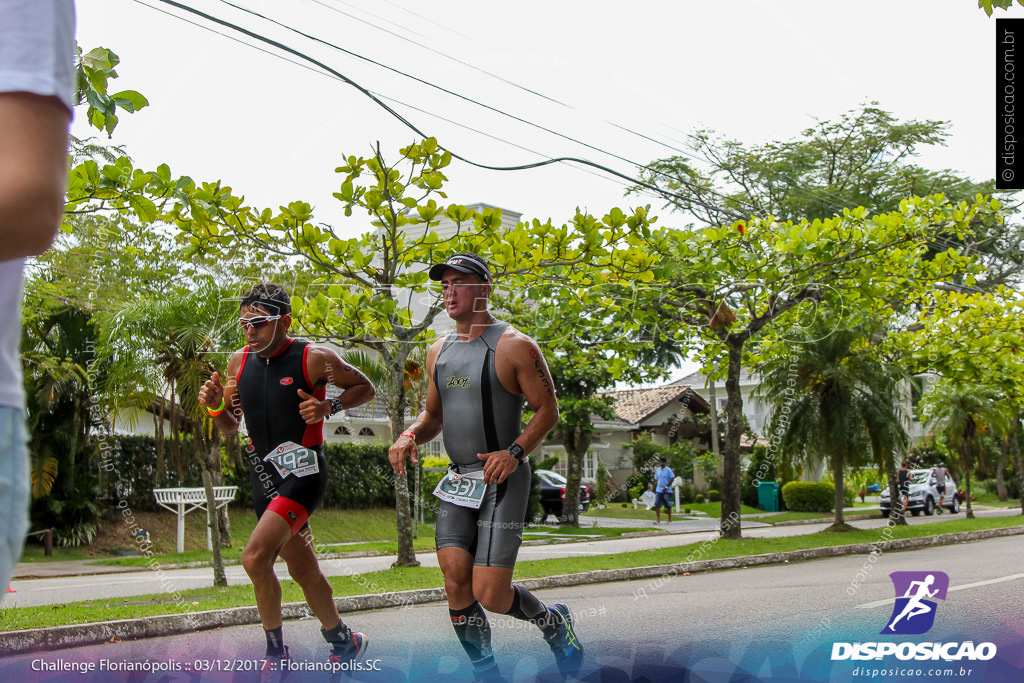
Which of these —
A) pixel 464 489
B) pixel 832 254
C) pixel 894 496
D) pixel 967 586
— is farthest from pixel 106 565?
pixel 894 496

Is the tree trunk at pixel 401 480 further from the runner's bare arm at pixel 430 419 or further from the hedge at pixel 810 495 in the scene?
the hedge at pixel 810 495

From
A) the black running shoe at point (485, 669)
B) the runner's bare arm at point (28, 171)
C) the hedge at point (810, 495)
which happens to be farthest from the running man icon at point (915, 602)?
the hedge at point (810, 495)

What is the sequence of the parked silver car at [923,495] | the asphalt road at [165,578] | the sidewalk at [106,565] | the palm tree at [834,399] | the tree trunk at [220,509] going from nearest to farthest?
the asphalt road at [165,578]
the sidewalk at [106,565]
the tree trunk at [220,509]
the palm tree at [834,399]
the parked silver car at [923,495]

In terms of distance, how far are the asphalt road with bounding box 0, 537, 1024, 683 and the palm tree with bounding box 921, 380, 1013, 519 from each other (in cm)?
1666

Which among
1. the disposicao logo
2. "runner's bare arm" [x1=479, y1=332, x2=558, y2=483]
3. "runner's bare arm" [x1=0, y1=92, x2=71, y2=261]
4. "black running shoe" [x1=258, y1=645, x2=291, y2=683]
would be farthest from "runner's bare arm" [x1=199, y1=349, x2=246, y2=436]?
"runner's bare arm" [x1=0, y1=92, x2=71, y2=261]

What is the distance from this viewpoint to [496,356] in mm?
4734

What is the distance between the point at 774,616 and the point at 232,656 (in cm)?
416

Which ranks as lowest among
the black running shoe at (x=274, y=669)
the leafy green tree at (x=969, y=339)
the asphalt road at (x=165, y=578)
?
the asphalt road at (x=165, y=578)

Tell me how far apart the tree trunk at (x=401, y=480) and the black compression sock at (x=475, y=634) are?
695 centimetres

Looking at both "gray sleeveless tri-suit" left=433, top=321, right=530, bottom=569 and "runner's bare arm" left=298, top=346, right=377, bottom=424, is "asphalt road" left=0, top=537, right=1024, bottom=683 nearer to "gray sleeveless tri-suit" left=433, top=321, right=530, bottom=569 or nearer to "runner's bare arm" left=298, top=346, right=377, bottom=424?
"gray sleeveless tri-suit" left=433, top=321, right=530, bottom=569

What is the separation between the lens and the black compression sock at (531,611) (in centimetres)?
459

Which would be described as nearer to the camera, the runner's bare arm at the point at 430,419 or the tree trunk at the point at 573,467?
the runner's bare arm at the point at 430,419

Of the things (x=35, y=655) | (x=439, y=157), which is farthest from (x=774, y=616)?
(x=35, y=655)

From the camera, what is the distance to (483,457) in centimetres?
457
